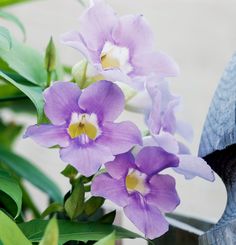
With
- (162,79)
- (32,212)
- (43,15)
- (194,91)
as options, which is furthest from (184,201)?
(162,79)

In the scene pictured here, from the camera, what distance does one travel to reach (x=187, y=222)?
82cm

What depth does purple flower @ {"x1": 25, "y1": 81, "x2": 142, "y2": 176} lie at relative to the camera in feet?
1.65

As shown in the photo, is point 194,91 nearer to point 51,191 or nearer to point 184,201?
point 184,201

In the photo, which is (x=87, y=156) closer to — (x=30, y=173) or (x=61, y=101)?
(x=61, y=101)

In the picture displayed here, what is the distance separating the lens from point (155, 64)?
1.95ft

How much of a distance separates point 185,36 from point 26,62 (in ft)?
6.62

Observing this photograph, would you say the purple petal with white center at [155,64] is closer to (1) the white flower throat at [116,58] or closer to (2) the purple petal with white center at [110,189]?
(1) the white flower throat at [116,58]

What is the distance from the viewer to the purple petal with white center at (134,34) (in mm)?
581

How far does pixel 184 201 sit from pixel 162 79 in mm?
1782

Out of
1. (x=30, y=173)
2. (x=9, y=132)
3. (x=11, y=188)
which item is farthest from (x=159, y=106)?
(x=9, y=132)

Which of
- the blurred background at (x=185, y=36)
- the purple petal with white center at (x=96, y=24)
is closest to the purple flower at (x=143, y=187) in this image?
the purple petal with white center at (x=96, y=24)

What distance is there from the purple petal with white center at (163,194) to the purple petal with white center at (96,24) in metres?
0.12

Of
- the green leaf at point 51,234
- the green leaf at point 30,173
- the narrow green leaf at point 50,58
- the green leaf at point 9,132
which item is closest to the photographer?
the green leaf at point 51,234

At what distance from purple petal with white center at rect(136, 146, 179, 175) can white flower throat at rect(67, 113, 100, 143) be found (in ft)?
0.14
